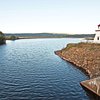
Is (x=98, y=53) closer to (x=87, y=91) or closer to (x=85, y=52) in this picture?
(x=85, y=52)

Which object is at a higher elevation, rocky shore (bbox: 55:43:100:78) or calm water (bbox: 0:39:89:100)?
rocky shore (bbox: 55:43:100:78)

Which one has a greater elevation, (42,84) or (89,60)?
(89,60)

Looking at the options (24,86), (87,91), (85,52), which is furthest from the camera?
(85,52)

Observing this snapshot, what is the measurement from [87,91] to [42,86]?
9.00 meters

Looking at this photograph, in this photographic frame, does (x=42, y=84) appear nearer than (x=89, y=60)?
Yes

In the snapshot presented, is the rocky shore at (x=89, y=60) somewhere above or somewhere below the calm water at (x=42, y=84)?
above

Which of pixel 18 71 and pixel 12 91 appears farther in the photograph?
pixel 18 71

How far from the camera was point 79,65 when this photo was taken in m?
59.8

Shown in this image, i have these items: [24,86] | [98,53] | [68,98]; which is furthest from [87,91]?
[98,53]

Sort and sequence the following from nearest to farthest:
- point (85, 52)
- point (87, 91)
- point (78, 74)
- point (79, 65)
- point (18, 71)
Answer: point (87, 91) < point (78, 74) < point (18, 71) < point (79, 65) < point (85, 52)

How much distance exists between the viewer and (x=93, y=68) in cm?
5147

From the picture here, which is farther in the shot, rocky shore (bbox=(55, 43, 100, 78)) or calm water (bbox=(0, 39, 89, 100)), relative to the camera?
rocky shore (bbox=(55, 43, 100, 78))

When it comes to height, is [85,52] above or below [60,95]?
above

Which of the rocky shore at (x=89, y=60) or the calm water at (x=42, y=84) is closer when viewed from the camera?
the calm water at (x=42, y=84)
